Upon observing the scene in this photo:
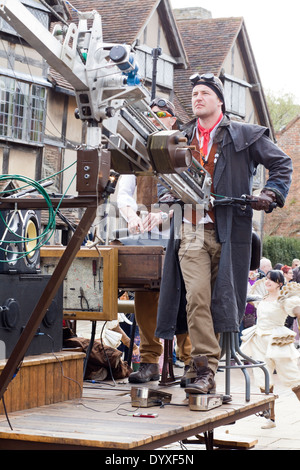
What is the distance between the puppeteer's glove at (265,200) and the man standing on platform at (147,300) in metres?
0.96

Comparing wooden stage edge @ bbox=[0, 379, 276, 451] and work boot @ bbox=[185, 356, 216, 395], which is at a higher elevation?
work boot @ bbox=[185, 356, 216, 395]

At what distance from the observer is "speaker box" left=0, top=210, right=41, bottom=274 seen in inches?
195

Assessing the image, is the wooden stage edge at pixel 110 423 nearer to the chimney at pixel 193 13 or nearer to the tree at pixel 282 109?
the chimney at pixel 193 13

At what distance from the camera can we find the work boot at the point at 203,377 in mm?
4742

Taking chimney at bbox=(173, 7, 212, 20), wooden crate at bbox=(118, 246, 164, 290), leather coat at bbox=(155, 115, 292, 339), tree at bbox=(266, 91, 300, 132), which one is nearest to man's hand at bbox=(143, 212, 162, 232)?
wooden crate at bbox=(118, 246, 164, 290)

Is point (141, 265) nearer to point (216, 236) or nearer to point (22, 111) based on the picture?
point (216, 236)

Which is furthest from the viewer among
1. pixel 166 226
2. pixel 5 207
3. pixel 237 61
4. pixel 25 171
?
pixel 237 61

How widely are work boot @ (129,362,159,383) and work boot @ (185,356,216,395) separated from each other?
3.02 feet

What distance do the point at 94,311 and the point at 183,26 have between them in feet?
81.4

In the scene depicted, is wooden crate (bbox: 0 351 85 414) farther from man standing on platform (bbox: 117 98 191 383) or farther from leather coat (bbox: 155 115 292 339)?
man standing on platform (bbox: 117 98 191 383)

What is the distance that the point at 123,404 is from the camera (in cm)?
482

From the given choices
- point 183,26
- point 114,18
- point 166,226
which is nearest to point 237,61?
point 183,26

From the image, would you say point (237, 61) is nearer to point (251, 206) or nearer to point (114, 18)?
point (114, 18)

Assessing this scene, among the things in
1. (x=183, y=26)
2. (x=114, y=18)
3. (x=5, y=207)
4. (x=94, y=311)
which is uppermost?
(x=183, y=26)
